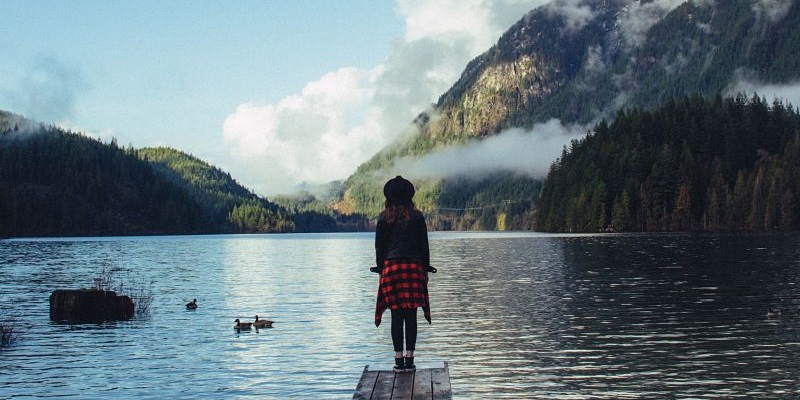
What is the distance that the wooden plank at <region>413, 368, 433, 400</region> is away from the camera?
21.6 meters

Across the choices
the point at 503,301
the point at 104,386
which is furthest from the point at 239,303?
the point at 104,386

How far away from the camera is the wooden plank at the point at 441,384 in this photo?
21452 millimetres

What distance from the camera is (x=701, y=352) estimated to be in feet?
124

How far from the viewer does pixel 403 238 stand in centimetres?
2495

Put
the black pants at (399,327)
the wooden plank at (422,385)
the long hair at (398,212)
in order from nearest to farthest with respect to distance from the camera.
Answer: the wooden plank at (422,385) < the long hair at (398,212) < the black pants at (399,327)

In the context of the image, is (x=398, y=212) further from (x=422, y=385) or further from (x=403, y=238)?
(x=422, y=385)

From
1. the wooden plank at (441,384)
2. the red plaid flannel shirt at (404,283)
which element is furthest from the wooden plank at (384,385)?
the red plaid flannel shirt at (404,283)

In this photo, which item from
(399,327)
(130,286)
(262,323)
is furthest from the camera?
(130,286)

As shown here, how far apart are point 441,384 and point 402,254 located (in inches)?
156

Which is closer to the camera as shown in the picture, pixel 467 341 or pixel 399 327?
pixel 399 327

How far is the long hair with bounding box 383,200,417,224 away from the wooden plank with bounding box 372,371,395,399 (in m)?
4.05

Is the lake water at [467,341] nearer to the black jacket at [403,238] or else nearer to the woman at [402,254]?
the woman at [402,254]

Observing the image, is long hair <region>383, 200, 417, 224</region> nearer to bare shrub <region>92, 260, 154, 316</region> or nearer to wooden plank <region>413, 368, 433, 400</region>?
wooden plank <region>413, 368, 433, 400</region>

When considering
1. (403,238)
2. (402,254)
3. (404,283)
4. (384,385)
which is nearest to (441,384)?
(384,385)
